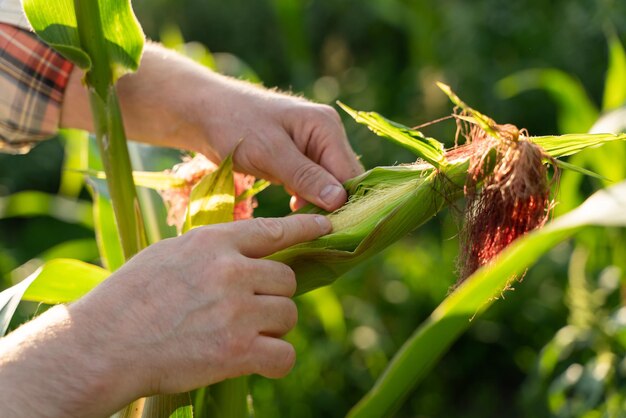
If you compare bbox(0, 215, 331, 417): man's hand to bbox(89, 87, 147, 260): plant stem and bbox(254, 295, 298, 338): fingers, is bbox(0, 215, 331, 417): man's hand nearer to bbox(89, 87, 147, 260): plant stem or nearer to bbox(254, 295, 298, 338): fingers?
bbox(254, 295, 298, 338): fingers

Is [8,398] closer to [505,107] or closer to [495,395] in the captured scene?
[495,395]

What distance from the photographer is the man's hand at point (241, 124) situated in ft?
2.89

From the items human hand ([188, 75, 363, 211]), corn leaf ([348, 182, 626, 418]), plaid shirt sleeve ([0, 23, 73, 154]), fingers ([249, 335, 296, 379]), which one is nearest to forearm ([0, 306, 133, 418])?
fingers ([249, 335, 296, 379])

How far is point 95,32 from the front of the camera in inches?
31.0

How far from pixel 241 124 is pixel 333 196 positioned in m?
0.16

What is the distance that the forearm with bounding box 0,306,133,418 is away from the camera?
586 millimetres

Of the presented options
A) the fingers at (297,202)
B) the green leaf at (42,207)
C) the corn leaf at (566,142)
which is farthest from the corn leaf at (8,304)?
the green leaf at (42,207)

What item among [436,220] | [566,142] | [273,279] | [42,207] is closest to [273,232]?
[273,279]

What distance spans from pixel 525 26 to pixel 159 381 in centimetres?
222

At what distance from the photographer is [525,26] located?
2.57m

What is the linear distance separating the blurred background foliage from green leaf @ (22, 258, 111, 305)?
0.40m

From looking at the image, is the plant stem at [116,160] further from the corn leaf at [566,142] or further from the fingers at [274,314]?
the corn leaf at [566,142]

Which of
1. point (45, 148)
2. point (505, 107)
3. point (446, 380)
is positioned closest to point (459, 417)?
point (446, 380)

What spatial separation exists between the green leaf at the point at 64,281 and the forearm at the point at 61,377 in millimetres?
265
